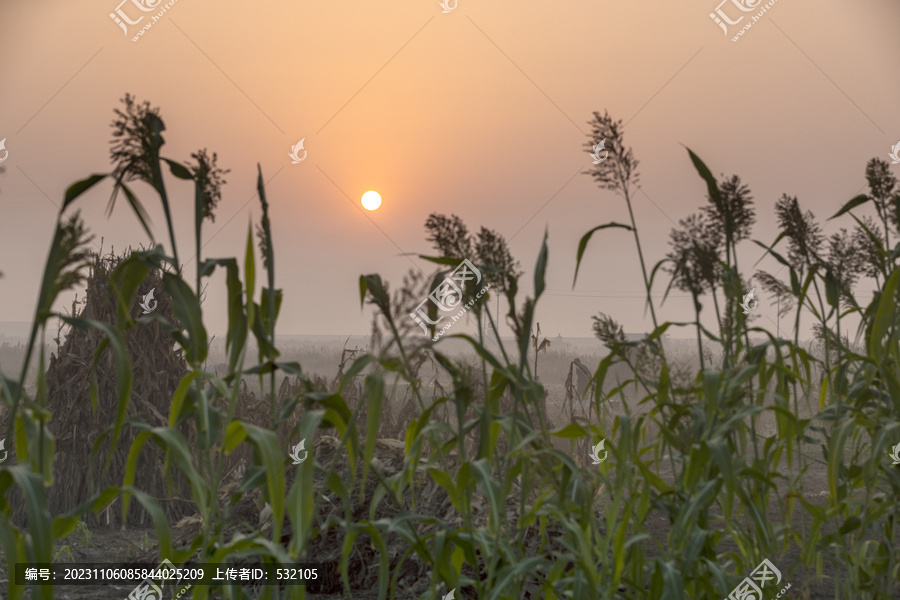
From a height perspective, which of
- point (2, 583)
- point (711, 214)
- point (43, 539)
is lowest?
point (2, 583)

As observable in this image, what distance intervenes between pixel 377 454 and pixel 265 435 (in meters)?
1.41

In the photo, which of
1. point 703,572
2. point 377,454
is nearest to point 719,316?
point 703,572

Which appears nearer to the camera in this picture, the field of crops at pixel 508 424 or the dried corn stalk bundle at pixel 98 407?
the field of crops at pixel 508 424

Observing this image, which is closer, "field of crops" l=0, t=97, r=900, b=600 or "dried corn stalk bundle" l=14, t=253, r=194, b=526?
"field of crops" l=0, t=97, r=900, b=600

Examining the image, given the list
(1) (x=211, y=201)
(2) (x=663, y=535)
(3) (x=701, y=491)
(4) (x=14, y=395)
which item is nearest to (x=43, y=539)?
(4) (x=14, y=395)

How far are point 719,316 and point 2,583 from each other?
Result: 2405 mm

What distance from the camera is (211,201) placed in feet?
4.50

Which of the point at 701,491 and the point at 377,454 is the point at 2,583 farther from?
the point at 701,491

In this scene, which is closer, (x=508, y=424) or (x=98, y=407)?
(x=508, y=424)

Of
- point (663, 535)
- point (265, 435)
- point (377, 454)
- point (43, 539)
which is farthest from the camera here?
point (663, 535)

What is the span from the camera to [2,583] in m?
2.41

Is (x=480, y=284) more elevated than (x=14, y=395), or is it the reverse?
(x=480, y=284)

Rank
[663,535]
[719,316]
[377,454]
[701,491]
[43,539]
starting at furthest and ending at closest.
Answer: [663,535], [377,454], [719,316], [701,491], [43,539]

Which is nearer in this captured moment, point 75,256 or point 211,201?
point 75,256
